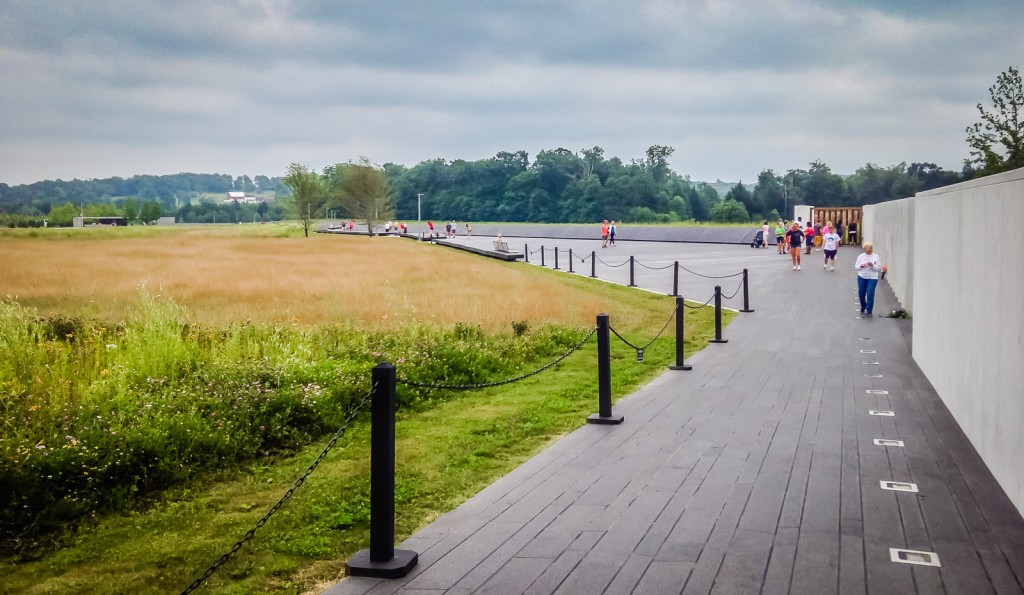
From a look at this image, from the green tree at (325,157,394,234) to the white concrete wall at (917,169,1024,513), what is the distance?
3601 inches

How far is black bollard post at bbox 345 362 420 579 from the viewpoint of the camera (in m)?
4.75

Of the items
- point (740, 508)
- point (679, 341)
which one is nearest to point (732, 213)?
point (679, 341)

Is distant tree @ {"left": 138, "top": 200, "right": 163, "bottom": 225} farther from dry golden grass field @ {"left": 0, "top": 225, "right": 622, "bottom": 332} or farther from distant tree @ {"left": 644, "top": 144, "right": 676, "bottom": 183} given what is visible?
distant tree @ {"left": 644, "top": 144, "right": 676, "bottom": 183}

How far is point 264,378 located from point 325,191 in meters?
83.5

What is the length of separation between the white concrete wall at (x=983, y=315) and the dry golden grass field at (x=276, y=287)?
7.84m

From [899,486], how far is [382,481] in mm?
4061

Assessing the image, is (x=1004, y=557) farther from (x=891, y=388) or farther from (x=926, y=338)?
(x=926, y=338)

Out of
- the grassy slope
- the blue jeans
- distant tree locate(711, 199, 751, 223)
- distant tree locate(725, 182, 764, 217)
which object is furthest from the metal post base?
distant tree locate(725, 182, 764, 217)

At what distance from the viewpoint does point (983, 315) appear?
6922 mm

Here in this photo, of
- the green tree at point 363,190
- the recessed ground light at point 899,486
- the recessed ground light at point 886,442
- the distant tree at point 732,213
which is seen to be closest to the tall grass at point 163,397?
the recessed ground light at point 886,442

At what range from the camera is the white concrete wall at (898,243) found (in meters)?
18.8

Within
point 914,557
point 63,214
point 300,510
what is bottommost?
point 300,510

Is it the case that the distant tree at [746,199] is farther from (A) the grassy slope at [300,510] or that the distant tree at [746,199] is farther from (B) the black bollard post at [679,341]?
(A) the grassy slope at [300,510]

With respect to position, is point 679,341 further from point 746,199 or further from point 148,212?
point 746,199
